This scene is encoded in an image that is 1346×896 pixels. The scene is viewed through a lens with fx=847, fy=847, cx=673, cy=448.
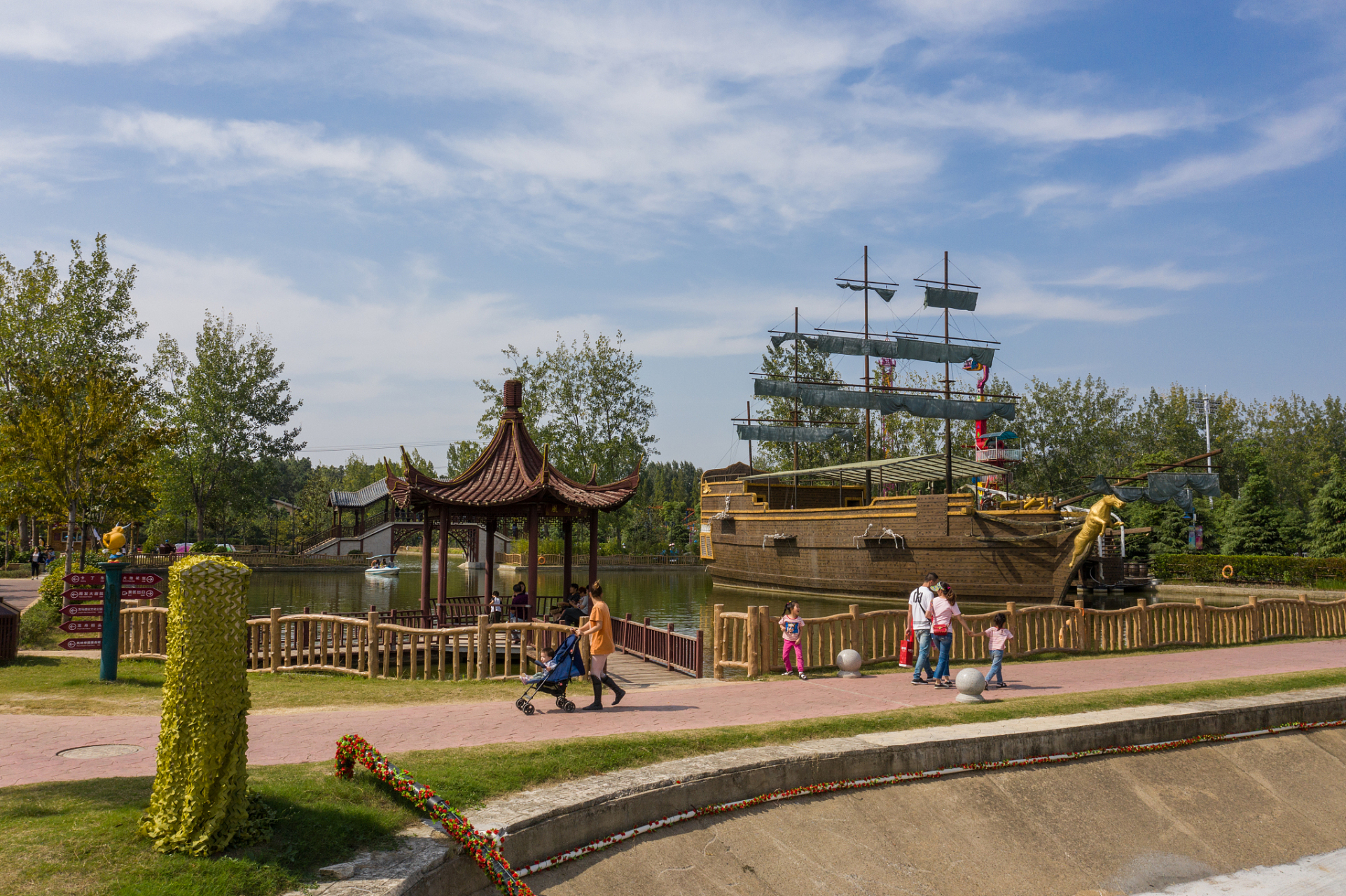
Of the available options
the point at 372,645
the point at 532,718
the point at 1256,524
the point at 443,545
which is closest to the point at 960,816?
the point at 532,718

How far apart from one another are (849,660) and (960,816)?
19.5 feet

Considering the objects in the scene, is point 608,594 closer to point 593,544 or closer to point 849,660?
point 593,544

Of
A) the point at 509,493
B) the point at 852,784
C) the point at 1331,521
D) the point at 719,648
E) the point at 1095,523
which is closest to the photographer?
the point at 852,784

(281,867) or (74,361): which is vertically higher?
(74,361)

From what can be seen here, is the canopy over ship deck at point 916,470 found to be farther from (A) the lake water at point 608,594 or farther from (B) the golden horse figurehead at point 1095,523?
(B) the golden horse figurehead at point 1095,523

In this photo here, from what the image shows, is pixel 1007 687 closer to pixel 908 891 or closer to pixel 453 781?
pixel 908 891

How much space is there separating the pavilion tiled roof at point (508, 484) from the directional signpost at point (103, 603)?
4.73 m

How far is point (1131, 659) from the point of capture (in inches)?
681

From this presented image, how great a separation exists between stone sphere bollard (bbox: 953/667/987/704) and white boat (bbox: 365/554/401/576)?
4562 centimetres

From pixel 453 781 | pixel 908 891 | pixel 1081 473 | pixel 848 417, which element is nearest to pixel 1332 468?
pixel 1081 473

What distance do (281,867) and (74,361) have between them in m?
39.7

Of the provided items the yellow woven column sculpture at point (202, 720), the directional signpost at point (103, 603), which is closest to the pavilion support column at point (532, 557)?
the directional signpost at point (103, 603)

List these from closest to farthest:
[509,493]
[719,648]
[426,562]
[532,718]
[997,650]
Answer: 1. [532,718]
2. [997,650]
3. [719,648]
4. [509,493]
5. [426,562]

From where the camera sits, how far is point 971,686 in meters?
12.1
